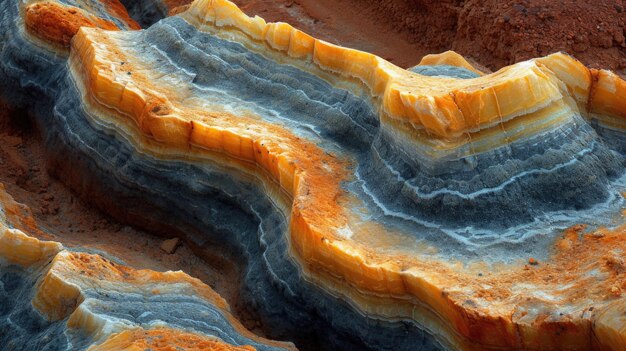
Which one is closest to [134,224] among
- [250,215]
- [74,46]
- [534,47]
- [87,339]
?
[250,215]

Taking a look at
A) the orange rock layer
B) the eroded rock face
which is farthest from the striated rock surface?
the orange rock layer

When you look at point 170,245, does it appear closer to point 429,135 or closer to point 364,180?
point 364,180

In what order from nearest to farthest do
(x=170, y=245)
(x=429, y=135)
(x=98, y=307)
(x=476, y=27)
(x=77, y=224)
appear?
(x=98, y=307), (x=429, y=135), (x=170, y=245), (x=77, y=224), (x=476, y=27)

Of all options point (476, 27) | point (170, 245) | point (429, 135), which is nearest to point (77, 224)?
point (170, 245)

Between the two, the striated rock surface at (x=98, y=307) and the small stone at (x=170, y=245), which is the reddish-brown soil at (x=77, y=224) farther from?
the striated rock surface at (x=98, y=307)

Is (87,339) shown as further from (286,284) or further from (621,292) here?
(621,292)

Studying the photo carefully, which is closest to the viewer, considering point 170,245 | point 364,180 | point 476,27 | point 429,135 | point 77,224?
point 429,135

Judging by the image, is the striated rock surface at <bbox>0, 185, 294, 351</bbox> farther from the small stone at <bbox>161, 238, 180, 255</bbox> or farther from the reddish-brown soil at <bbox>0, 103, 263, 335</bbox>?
the small stone at <bbox>161, 238, 180, 255</bbox>
